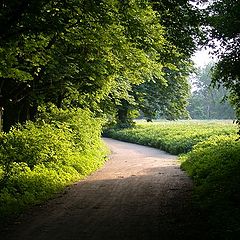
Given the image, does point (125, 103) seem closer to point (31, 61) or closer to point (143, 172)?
point (143, 172)

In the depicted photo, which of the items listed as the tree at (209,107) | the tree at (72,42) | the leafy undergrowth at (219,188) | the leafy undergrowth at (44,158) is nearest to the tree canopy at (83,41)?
the tree at (72,42)

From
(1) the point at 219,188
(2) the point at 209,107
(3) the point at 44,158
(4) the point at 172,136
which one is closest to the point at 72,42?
(3) the point at 44,158

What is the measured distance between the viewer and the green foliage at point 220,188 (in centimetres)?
819

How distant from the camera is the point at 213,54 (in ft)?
49.1

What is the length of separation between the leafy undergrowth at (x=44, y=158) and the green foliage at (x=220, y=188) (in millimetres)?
5029

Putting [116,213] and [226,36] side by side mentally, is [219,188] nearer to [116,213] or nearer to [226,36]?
[116,213]

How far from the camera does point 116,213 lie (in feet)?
33.2

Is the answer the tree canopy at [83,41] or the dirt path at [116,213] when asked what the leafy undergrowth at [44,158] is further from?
the tree canopy at [83,41]

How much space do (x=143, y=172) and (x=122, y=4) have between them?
9.76 meters

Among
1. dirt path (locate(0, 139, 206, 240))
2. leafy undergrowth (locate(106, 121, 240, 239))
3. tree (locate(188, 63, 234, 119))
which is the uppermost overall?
tree (locate(188, 63, 234, 119))

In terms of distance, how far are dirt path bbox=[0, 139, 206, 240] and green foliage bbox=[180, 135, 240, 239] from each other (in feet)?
1.49

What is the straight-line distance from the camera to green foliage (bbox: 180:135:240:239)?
819cm

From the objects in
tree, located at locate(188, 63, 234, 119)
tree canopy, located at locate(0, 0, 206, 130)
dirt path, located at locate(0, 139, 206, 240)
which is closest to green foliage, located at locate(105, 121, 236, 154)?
tree canopy, located at locate(0, 0, 206, 130)

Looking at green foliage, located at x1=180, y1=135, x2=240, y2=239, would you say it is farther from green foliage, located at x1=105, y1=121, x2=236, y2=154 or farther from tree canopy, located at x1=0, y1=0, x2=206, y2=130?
green foliage, located at x1=105, y1=121, x2=236, y2=154
